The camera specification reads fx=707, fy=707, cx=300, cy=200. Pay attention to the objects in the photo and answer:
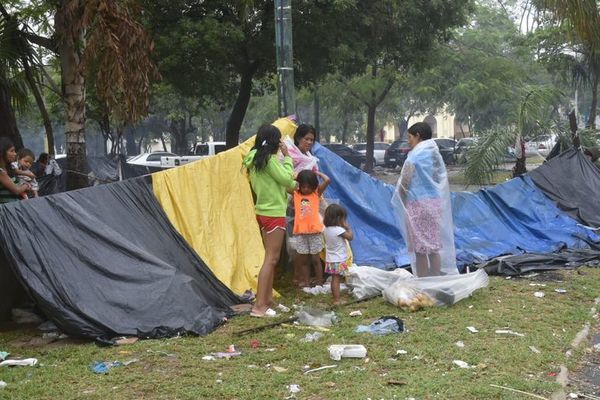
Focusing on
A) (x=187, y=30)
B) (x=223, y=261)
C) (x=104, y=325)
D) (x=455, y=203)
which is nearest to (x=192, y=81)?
(x=187, y=30)

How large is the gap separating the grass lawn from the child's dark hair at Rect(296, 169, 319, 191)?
3.96 feet

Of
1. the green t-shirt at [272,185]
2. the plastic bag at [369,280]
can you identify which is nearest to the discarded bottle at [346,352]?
the green t-shirt at [272,185]

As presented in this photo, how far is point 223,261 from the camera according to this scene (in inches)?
261

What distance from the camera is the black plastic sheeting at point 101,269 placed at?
17.0 ft

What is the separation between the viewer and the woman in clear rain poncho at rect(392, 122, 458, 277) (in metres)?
6.36

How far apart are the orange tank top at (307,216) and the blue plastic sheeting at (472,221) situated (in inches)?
44.3

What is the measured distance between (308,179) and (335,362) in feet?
7.41

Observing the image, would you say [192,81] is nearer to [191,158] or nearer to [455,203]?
[191,158]

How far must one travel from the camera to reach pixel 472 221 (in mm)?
8914

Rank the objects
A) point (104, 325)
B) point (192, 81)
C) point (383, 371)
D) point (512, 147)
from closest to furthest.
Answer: point (383, 371)
point (104, 325)
point (512, 147)
point (192, 81)

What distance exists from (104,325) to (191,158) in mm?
17742

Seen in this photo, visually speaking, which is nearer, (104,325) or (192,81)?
(104,325)

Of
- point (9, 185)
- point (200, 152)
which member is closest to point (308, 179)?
point (9, 185)

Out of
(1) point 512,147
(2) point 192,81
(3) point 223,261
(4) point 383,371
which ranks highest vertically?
(2) point 192,81
